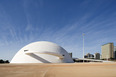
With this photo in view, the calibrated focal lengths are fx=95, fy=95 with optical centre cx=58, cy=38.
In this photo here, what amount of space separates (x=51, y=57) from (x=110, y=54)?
131 meters

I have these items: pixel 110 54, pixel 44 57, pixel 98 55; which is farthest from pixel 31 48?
pixel 98 55

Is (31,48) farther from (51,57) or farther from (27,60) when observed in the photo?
(51,57)

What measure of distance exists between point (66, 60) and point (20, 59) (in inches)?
831

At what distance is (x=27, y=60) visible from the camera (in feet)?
133

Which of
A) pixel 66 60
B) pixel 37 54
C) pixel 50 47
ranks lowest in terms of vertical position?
pixel 66 60

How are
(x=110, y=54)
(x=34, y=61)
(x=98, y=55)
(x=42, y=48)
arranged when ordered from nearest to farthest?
(x=34, y=61), (x=42, y=48), (x=110, y=54), (x=98, y=55)

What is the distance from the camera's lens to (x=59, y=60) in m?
42.6

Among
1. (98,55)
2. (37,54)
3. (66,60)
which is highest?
(37,54)

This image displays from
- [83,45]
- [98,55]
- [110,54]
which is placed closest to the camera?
[83,45]

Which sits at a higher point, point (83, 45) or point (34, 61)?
point (83, 45)

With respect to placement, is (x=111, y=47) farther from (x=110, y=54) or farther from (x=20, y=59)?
(x=20, y=59)

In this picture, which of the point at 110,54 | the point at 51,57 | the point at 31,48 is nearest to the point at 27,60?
the point at 31,48

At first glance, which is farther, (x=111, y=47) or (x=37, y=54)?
(x=111, y=47)

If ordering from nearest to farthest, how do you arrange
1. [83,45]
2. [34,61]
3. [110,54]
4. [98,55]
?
[34,61]
[83,45]
[110,54]
[98,55]
